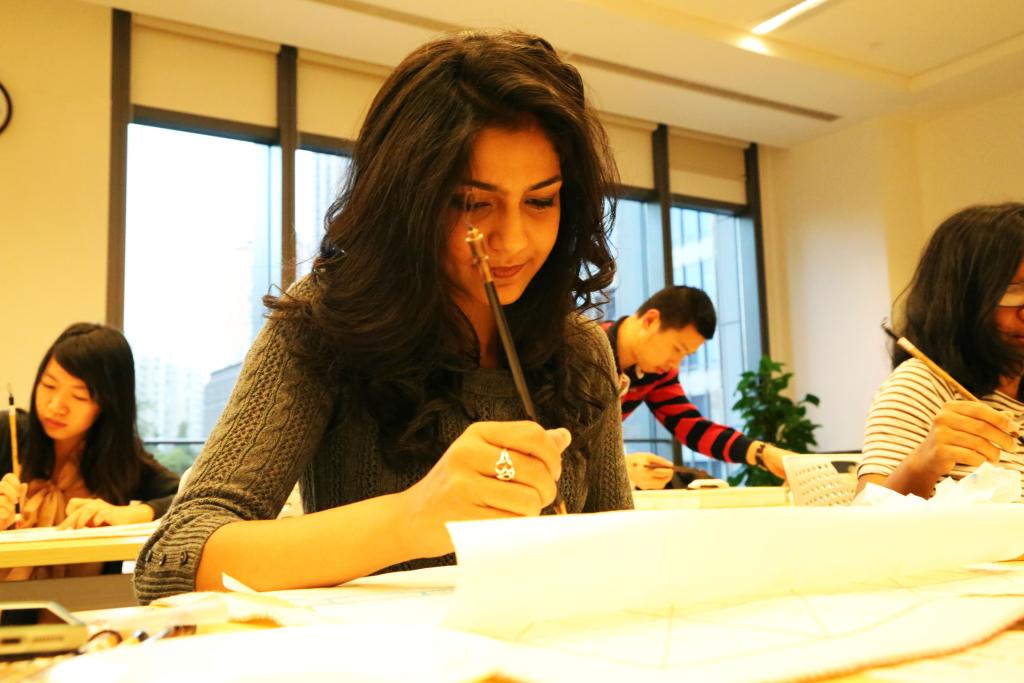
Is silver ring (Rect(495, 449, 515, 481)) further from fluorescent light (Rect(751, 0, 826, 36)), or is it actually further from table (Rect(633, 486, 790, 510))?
fluorescent light (Rect(751, 0, 826, 36))

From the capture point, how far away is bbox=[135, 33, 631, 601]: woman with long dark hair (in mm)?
971

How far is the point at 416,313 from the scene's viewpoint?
1076 millimetres

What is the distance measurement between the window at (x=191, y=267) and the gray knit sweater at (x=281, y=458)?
3672 mm

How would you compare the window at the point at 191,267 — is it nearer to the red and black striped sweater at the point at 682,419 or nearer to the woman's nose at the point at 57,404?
the woman's nose at the point at 57,404

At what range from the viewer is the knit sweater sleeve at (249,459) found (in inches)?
34.0

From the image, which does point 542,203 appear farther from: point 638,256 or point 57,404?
point 638,256

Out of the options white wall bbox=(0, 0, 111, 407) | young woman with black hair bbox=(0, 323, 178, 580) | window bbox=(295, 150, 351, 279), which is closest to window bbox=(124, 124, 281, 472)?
window bbox=(295, 150, 351, 279)

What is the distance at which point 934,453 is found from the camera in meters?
1.47

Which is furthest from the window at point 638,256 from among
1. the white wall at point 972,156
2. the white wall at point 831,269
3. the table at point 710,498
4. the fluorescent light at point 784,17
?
the table at point 710,498

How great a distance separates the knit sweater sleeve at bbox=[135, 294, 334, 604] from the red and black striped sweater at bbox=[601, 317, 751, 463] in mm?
3032

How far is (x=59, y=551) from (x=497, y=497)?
1.36 metres

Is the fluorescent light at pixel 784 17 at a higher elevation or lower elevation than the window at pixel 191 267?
higher

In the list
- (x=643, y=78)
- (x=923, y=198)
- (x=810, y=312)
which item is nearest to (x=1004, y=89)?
(x=923, y=198)

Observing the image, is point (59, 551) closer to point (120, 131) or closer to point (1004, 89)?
point (120, 131)
